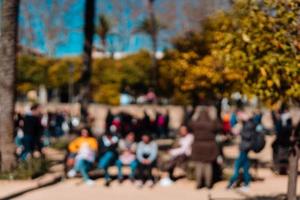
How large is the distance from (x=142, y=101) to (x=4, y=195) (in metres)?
34.1

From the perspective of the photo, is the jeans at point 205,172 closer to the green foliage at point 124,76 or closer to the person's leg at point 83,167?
the person's leg at point 83,167

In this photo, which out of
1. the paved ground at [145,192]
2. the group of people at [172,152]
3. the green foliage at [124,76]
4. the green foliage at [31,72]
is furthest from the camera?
the green foliage at [31,72]

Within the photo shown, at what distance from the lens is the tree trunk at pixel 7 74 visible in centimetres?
1287

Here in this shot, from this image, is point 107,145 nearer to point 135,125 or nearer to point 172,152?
point 172,152

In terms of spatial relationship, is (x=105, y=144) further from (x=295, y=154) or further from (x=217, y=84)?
(x=217, y=84)

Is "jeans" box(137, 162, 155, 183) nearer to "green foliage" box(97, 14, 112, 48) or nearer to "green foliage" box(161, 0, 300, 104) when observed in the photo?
"green foliage" box(161, 0, 300, 104)

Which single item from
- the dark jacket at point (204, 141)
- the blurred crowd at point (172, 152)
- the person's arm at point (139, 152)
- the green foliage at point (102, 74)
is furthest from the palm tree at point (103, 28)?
the dark jacket at point (204, 141)

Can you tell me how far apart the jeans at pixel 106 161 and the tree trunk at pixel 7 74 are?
189 centimetres

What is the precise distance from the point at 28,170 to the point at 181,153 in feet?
10.6

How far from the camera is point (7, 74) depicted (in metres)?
12.9

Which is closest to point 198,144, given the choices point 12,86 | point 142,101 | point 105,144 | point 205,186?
point 205,186

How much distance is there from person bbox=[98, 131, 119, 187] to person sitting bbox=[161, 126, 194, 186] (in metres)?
1.15

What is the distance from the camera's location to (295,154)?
25.6 feet

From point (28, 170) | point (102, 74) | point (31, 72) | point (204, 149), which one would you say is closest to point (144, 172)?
point (204, 149)
